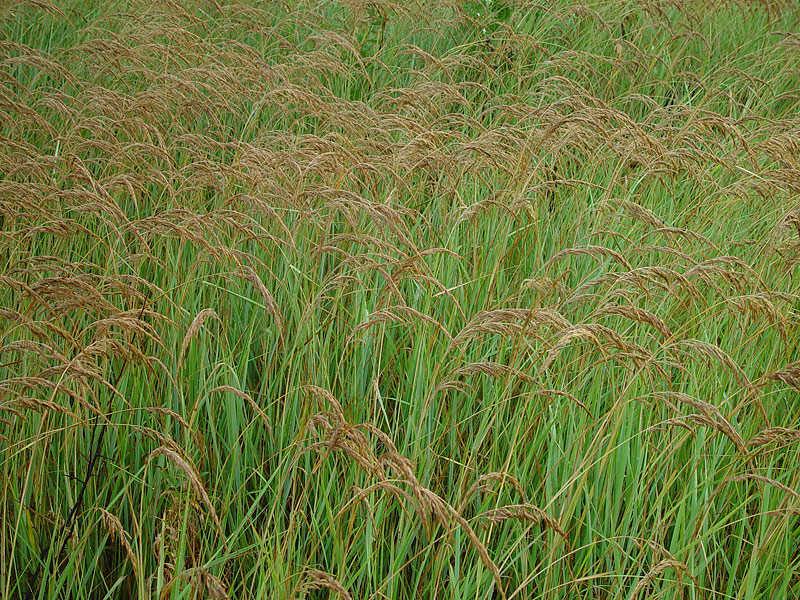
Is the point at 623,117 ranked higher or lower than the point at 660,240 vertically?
higher

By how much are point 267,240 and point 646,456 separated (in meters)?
1.44

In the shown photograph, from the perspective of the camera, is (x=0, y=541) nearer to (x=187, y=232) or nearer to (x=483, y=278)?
(x=187, y=232)

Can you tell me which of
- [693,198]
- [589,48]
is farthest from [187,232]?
[589,48]

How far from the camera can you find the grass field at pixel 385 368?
1.66m

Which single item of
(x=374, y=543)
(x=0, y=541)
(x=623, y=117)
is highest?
(x=623, y=117)

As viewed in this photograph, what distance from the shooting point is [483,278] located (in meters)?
2.58

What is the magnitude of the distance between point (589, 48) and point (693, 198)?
6.68 ft

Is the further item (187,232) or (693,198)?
(693,198)

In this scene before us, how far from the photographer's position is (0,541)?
1749mm

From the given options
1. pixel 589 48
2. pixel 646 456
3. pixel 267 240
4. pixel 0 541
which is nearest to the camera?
pixel 0 541

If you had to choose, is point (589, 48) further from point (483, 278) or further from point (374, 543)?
point (374, 543)

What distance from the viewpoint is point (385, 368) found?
88.0 inches

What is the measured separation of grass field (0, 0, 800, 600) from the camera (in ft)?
5.45

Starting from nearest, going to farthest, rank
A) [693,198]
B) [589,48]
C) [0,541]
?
[0,541] → [693,198] → [589,48]
